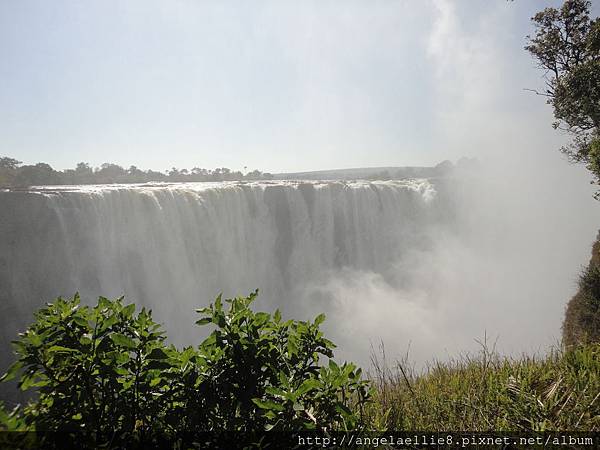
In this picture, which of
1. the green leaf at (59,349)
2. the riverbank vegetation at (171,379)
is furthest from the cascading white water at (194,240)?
the green leaf at (59,349)

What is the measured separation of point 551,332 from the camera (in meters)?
22.8

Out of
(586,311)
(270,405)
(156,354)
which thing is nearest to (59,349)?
(156,354)

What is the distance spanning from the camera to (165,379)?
1794mm

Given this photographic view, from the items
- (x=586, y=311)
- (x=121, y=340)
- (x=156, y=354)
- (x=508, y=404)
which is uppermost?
(x=121, y=340)

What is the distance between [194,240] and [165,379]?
21181 millimetres

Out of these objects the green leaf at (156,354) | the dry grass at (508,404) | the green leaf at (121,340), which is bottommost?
the dry grass at (508,404)

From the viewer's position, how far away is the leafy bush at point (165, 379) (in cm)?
157

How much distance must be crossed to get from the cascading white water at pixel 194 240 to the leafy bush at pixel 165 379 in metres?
11.6

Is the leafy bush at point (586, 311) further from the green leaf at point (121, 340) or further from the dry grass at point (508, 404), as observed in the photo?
the green leaf at point (121, 340)

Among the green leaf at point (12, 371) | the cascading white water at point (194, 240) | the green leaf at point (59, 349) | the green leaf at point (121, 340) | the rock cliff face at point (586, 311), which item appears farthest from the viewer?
the cascading white water at point (194, 240)

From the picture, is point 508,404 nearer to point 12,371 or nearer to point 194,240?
point 12,371

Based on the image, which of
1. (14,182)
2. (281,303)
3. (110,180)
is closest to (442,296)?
(281,303)

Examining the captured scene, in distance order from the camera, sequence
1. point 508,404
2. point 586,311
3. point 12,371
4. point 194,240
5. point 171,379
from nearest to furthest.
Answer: point 12,371 → point 171,379 → point 508,404 → point 586,311 → point 194,240

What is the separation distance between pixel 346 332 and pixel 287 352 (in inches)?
891
